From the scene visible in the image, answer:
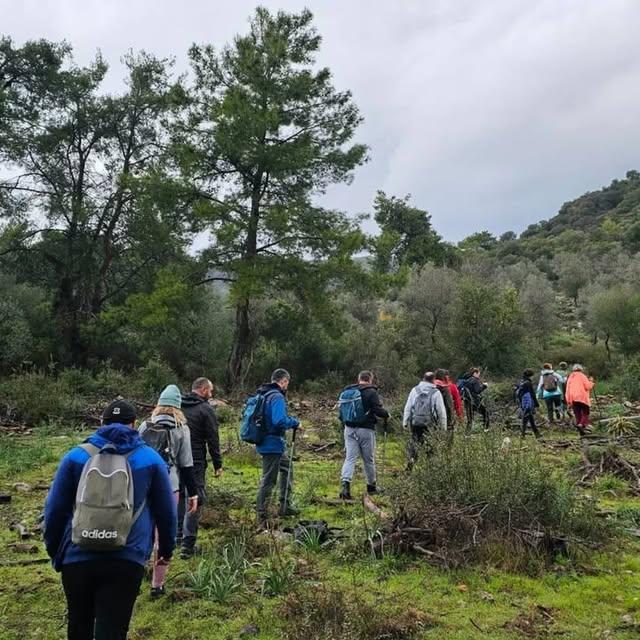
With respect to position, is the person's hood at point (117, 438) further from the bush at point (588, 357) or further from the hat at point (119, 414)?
the bush at point (588, 357)

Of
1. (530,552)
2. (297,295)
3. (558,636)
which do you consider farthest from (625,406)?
(558,636)

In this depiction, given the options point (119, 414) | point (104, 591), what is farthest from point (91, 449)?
point (104, 591)

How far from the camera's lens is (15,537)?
6.98m

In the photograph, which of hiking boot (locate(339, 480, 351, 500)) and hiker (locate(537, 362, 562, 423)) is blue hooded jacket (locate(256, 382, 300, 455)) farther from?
hiker (locate(537, 362, 562, 423))

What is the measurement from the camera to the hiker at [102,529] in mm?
3112

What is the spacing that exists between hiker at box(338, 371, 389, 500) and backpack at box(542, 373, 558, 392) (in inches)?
385

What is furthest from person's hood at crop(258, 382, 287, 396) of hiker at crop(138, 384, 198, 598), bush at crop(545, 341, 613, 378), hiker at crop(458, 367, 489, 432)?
bush at crop(545, 341, 613, 378)

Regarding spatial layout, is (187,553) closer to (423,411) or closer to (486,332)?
(423,411)

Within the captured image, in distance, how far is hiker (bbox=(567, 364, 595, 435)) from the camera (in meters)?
14.4

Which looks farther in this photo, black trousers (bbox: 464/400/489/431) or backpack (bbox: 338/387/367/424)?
black trousers (bbox: 464/400/489/431)

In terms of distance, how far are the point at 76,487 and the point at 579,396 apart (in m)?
13.4

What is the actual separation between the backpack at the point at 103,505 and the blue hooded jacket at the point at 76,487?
0.07 meters

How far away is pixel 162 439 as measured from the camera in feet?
17.9

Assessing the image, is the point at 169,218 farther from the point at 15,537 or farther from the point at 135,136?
the point at 15,537
